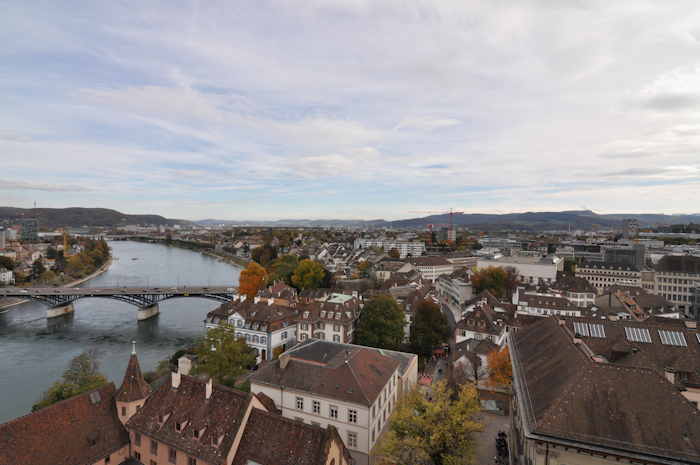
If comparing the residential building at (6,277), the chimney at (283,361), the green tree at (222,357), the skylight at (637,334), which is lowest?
the residential building at (6,277)

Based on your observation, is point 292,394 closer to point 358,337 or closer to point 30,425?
point 30,425

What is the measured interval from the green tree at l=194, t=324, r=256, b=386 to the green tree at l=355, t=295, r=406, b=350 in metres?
9.23

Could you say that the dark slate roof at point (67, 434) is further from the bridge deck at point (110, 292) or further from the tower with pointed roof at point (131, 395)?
the bridge deck at point (110, 292)

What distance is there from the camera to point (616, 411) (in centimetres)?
926

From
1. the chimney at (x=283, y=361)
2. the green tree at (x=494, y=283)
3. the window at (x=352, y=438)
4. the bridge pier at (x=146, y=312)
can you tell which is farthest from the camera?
the green tree at (x=494, y=283)

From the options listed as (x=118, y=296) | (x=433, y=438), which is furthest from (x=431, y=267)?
(x=433, y=438)

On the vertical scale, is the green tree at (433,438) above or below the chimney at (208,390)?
below

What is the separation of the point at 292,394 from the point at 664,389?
44.0 ft

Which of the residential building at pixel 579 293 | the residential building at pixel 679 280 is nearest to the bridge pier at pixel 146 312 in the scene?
the residential building at pixel 579 293

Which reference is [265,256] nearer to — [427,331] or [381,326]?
[381,326]

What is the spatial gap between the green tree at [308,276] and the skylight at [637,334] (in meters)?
36.4

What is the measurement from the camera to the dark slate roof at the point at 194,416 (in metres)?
12.2

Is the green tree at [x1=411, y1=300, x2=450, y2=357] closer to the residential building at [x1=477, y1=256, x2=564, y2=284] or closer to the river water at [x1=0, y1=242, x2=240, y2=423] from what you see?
the river water at [x1=0, y1=242, x2=240, y2=423]

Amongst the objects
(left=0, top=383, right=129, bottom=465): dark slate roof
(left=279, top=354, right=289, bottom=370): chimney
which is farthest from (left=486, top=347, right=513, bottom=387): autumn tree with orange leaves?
(left=0, top=383, right=129, bottom=465): dark slate roof
